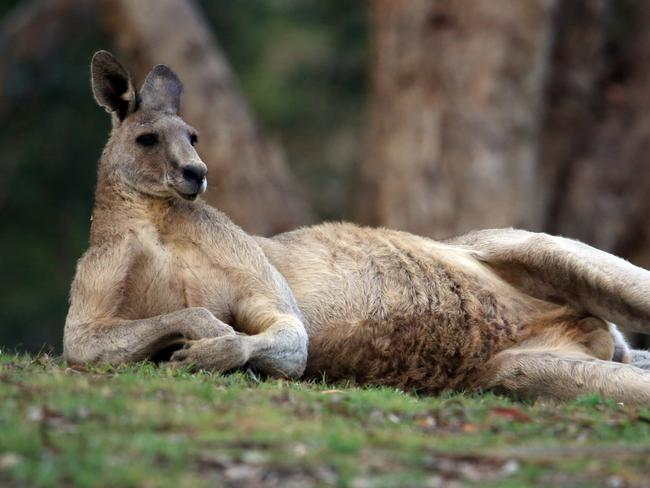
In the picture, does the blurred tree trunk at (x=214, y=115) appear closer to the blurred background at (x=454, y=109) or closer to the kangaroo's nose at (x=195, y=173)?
the blurred background at (x=454, y=109)

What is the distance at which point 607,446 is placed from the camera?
234 inches

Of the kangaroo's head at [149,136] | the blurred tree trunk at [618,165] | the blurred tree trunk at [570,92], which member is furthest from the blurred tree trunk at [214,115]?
the kangaroo's head at [149,136]

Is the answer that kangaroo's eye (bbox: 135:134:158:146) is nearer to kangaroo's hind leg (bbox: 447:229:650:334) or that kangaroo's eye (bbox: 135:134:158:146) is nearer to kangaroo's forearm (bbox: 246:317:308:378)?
kangaroo's forearm (bbox: 246:317:308:378)

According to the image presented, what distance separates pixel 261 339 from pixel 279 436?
1.94 meters

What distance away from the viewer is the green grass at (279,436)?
17.0 feet

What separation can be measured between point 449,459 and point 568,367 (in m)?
3.03

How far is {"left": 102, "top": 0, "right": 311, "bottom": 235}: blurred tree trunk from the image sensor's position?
16.0 m

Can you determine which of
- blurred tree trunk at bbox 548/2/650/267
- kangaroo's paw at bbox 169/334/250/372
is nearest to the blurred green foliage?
blurred tree trunk at bbox 548/2/650/267

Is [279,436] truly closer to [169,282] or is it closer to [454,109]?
[169,282]

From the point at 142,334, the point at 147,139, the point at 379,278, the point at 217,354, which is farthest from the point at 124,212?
the point at 379,278

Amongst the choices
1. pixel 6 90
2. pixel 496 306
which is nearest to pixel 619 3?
pixel 6 90

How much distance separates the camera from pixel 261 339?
7.65 meters

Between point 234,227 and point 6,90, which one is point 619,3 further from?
point 234,227

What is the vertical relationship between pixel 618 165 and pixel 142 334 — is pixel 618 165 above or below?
above
